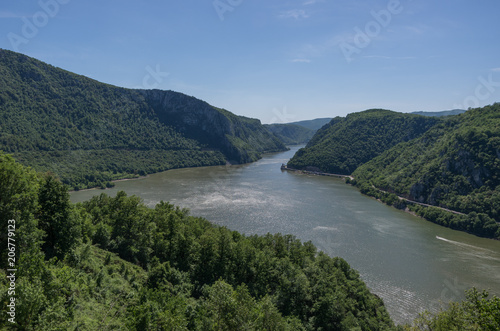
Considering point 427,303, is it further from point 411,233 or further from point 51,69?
point 51,69

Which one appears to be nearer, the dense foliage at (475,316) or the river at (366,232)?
the dense foliage at (475,316)

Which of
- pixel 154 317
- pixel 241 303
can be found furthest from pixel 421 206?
pixel 154 317

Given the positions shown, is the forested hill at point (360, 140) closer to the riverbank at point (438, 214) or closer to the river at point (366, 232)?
the river at point (366, 232)

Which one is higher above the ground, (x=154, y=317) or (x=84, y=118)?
(x=84, y=118)

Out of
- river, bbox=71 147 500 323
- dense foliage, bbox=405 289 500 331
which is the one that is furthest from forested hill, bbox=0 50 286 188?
dense foliage, bbox=405 289 500 331

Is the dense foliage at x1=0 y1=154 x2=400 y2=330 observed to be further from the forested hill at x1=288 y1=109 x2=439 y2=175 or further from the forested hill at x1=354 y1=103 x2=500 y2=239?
the forested hill at x1=288 y1=109 x2=439 y2=175

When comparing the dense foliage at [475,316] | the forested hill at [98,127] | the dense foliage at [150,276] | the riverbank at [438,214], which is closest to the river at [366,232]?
the riverbank at [438,214]
